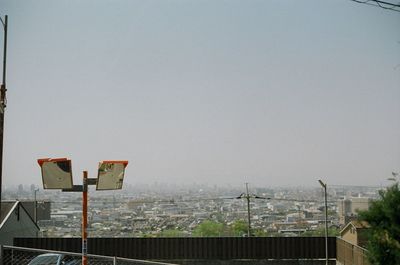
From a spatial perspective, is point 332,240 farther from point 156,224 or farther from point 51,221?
point 156,224

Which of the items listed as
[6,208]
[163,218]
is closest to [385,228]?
[6,208]

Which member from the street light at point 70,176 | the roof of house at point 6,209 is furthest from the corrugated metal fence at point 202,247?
the street light at point 70,176

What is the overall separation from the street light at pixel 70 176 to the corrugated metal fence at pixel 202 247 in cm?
1975

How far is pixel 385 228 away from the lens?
694cm

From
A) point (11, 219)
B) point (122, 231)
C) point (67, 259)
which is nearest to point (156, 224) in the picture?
point (122, 231)

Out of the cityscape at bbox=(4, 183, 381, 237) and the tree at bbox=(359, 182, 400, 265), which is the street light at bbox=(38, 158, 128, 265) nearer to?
the tree at bbox=(359, 182, 400, 265)

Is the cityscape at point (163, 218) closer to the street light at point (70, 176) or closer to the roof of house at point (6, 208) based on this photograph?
the roof of house at point (6, 208)

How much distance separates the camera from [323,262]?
959 inches

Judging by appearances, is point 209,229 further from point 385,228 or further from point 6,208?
point 385,228

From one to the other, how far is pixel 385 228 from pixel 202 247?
19.0 meters

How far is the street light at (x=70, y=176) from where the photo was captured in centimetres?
572

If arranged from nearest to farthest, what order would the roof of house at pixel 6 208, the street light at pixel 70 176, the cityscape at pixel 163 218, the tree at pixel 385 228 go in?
1. the street light at pixel 70 176
2. the tree at pixel 385 228
3. the roof of house at pixel 6 208
4. the cityscape at pixel 163 218

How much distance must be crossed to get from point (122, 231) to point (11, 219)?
89.1 feet

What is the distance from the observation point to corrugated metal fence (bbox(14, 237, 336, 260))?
24.8 metres
